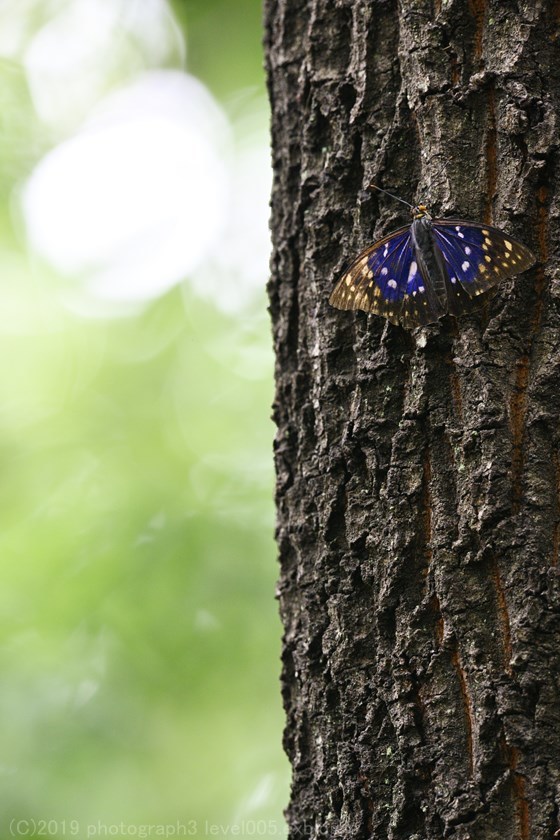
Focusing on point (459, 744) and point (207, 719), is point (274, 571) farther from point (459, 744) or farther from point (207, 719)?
point (459, 744)

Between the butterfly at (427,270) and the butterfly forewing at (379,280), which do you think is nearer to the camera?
the butterfly at (427,270)

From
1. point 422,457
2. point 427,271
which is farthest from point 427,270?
point 422,457

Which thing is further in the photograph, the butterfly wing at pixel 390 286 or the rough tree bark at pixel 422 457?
the butterfly wing at pixel 390 286

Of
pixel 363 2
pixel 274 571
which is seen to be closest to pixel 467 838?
pixel 363 2

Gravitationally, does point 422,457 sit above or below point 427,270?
below

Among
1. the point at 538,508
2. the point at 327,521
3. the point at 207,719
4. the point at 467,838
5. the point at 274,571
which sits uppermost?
the point at 274,571

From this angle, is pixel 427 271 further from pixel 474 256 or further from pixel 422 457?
pixel 422 457
